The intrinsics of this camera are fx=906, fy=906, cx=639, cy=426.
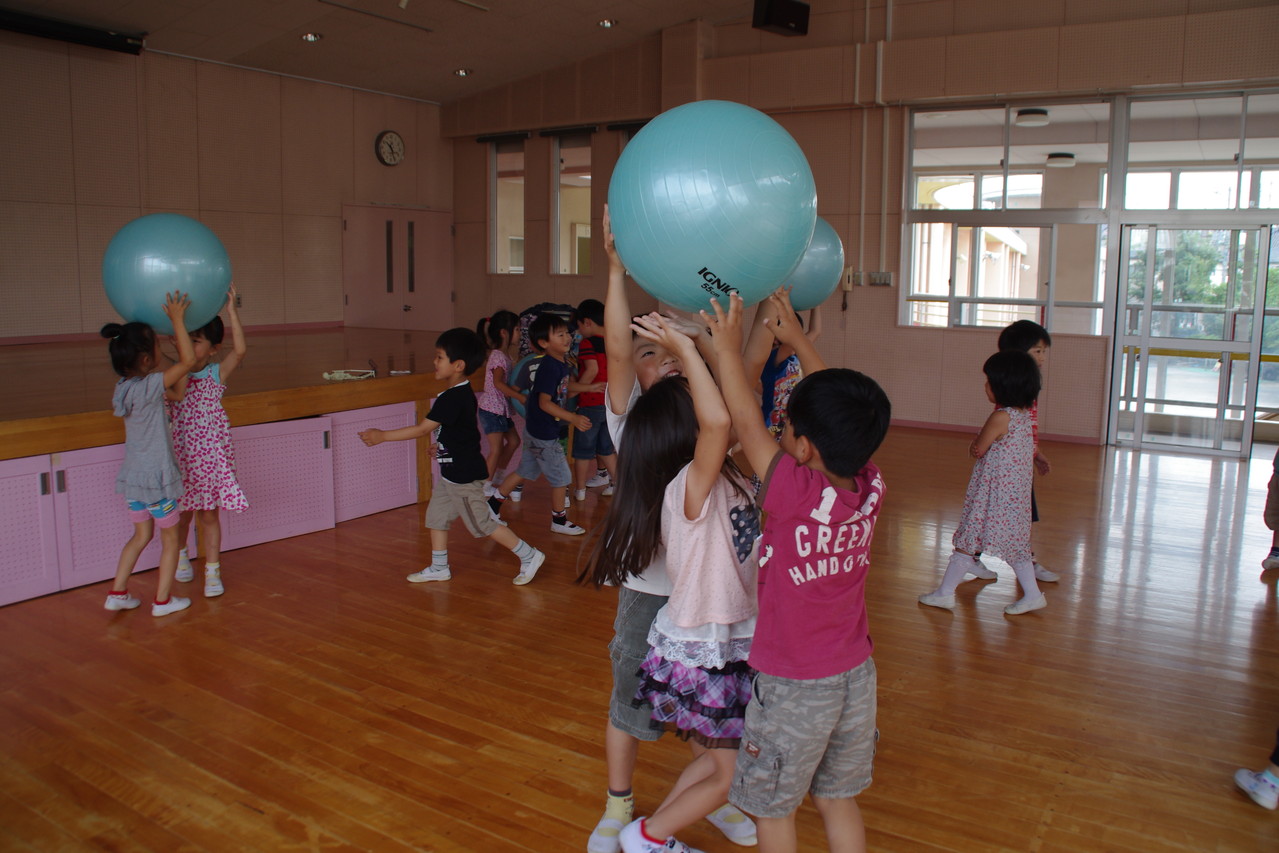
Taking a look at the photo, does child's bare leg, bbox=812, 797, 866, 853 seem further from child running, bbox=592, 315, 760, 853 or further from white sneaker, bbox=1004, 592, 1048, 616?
white sneaker, bbox=1004, 592, 1048, 616

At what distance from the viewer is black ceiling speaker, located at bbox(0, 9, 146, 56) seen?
27.1 ft

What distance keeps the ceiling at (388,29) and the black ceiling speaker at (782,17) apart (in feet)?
4.46

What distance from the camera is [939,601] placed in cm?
394

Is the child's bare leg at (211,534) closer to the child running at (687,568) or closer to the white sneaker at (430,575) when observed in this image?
the white sneaker at (430,575)

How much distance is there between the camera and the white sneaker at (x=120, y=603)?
3672mm

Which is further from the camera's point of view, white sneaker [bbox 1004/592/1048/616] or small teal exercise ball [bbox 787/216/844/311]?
white sneaker [bbox 1004/592/1048/616]

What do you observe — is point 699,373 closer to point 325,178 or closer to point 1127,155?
point 1127,155

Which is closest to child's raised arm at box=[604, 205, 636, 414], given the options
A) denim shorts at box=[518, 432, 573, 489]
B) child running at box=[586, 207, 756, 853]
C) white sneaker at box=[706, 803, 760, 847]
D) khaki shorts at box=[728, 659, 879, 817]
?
child running at box=[586, 207, 756, 853]

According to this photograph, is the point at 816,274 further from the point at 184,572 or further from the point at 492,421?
the point at 184,572

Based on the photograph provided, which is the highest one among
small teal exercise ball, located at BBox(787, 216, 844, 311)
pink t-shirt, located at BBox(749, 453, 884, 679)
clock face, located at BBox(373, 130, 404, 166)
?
clock face, located at BBox(373, 130, 404, 166)

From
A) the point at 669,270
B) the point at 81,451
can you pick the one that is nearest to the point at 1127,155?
the point at 669,270

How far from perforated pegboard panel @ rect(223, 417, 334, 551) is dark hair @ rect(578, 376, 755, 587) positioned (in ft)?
10.2

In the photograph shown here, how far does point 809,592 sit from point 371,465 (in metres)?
4.03

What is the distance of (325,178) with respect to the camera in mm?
11445
